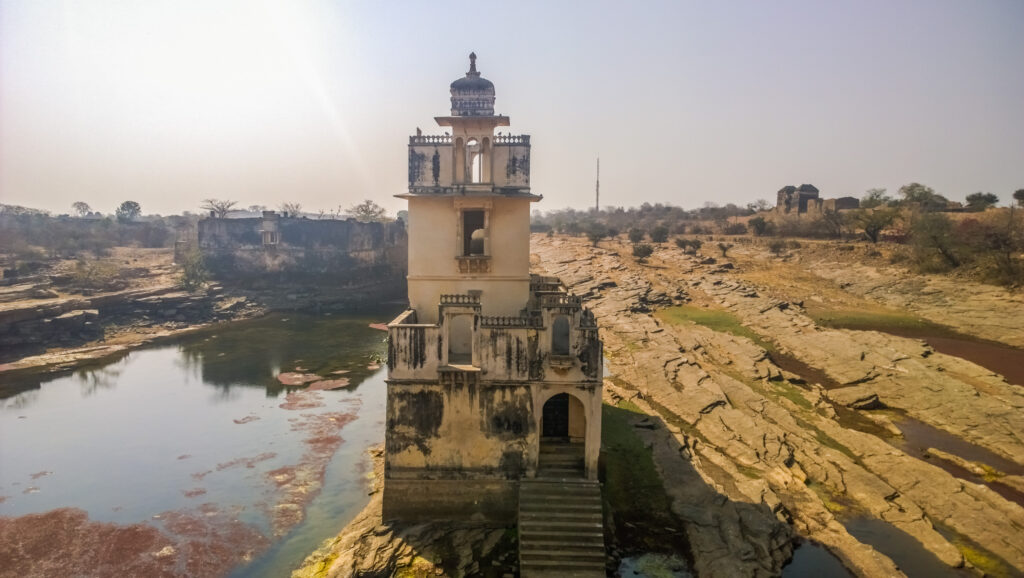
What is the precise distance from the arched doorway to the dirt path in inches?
114

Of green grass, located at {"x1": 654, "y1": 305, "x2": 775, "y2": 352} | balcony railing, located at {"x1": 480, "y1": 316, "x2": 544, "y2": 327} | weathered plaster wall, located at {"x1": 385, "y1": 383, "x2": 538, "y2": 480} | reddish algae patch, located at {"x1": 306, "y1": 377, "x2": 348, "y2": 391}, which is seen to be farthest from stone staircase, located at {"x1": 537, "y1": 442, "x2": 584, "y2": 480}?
green grass, located at {"x1": 654, "y1": 305, "x2": 775, "y2": 352}

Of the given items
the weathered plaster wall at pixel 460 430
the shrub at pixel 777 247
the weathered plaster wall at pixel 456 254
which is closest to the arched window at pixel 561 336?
Answer: the weathered plaster wall at pixel 456 254

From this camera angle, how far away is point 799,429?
19.7 m

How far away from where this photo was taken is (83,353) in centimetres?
3425

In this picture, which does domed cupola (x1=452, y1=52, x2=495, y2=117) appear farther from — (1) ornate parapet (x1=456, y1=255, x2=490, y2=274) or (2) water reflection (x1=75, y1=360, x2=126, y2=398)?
(2) water reflection (x1=75, y1=360, x2=126, y2=398)

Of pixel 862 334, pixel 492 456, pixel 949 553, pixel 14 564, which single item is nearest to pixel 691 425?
pixel 949 553

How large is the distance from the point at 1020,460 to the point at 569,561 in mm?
15845

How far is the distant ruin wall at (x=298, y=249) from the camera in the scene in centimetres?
5803

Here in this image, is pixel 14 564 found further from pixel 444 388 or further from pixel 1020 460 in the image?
pixel 1020 460

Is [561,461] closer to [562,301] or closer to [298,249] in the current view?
[562,301]

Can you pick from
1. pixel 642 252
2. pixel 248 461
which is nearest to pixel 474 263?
pixel 248 461

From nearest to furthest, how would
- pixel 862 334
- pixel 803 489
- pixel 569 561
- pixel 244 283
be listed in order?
pixel 569 561 → pixel 803 489 → pixel 862 334 → pixel 244 283

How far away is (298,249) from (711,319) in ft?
144

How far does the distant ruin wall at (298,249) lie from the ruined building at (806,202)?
44605mm
